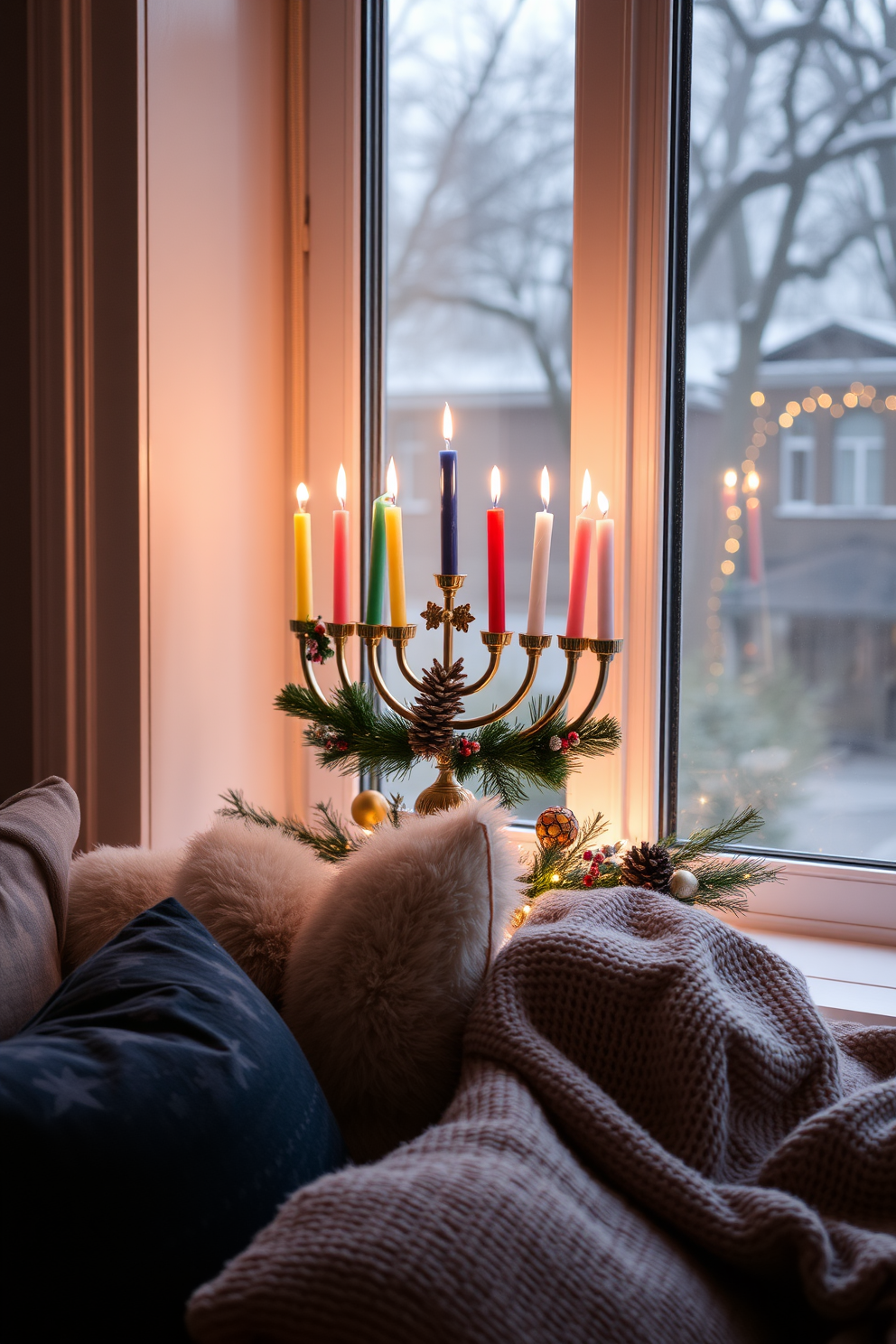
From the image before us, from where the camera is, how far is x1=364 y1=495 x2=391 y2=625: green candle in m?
1.19

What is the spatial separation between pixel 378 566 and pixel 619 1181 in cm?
76

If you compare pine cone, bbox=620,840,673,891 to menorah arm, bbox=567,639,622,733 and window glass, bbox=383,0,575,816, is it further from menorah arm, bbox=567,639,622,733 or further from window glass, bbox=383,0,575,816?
window glass, bbox=383,0,575,816

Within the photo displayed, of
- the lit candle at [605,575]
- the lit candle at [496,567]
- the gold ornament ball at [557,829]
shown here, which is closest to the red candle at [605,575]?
the lit candle at [605,575]

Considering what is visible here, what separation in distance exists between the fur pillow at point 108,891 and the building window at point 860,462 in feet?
3.16

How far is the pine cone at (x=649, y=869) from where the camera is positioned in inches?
42.3

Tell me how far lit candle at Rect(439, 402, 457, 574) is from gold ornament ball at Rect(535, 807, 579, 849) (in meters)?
0.31

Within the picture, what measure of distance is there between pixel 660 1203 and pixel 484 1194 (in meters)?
0.17

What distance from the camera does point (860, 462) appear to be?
1293 mm

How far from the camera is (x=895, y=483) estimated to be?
1282 millimetres

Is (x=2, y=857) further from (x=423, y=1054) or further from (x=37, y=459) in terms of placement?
(x=37, y=459)

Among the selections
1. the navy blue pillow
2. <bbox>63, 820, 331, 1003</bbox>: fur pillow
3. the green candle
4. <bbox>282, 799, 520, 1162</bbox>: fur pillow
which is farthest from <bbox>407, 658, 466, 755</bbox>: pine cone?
the navy blue pillow

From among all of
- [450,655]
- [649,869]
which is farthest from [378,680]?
[649,869]

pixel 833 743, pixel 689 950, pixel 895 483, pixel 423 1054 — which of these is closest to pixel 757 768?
pixel 833 743

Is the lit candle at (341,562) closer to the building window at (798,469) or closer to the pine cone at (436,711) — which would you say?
the pine cone at (436,711)
